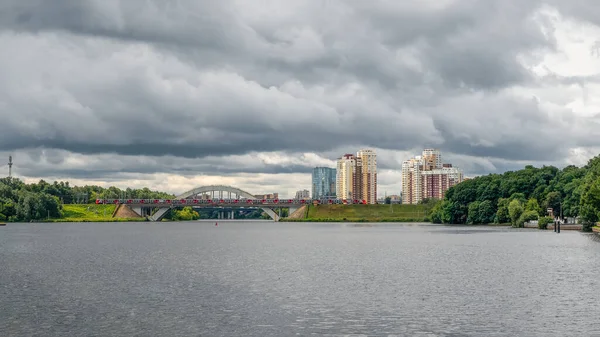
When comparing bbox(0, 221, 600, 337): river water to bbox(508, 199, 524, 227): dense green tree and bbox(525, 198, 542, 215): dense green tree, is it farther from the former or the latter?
bbox(525, 198, 542, 215): dense green tree

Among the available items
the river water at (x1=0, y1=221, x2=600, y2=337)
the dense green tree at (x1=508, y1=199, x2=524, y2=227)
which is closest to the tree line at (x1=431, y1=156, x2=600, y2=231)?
the dense green tree at (x1=508, y1=199, x2=524, y2=227)

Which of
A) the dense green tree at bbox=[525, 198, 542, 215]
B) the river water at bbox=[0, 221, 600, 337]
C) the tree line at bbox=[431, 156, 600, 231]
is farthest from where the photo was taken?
the dense green tree at bbox=[525, 198, 542, 215]

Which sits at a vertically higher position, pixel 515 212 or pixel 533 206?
pixel 533 206

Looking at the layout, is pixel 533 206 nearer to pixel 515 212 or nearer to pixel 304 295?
pixel 515 212

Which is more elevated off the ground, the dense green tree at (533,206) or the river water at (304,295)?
the dense green tree at (533,206)

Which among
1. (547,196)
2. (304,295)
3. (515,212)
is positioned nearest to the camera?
(304,295)

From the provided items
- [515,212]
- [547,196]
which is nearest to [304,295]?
[515,212]

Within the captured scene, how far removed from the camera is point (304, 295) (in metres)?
46.3

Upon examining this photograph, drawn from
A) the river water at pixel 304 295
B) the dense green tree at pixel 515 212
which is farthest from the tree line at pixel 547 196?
the river water at pixel 304 295

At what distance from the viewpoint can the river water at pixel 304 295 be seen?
35000mm

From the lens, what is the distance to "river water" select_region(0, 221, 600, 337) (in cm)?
3500

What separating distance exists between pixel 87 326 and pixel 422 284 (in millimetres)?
25208

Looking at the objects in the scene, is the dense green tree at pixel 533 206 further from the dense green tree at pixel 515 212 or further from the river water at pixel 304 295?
the river water at pixel 304 295

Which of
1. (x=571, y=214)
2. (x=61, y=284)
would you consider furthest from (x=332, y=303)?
(x=571, y=214)
